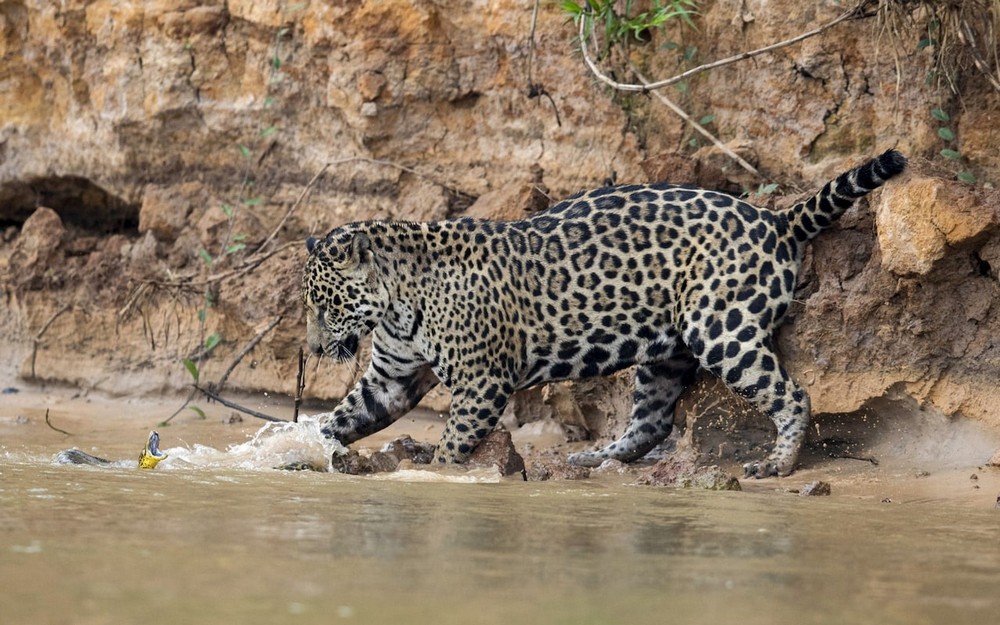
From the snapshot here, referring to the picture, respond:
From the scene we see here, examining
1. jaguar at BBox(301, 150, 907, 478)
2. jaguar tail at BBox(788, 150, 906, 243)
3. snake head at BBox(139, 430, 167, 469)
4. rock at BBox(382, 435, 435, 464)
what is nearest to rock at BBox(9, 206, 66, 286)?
jaguar at BBox(301, 150, 907, 478)

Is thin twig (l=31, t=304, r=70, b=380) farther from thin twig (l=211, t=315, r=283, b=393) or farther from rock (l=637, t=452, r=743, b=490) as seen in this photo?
rock (l=637, t=452, r=743, b=490)

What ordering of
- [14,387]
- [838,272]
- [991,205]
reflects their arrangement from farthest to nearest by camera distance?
[14,387], [838,272], [991,205]

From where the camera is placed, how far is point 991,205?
7.30 meters

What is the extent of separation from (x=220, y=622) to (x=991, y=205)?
5219 millimetres

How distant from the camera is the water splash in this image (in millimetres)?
7582

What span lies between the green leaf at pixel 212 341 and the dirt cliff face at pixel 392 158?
58 millimetres

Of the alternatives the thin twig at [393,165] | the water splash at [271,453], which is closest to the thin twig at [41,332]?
the thin twig at [393,165]

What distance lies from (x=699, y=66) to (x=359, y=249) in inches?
Answer: 103

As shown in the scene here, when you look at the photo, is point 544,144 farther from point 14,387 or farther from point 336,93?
point 14,387

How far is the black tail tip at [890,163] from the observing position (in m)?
7.41

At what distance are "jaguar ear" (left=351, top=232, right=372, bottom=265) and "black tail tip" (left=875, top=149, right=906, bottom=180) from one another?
2.98m

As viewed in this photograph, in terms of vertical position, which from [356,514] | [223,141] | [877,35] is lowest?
[356,514]

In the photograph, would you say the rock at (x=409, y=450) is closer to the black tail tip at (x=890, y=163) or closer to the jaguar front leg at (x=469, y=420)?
the jaguar front leg at (x=469, y=420)

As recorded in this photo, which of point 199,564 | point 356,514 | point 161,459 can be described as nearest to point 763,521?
point 356,514
